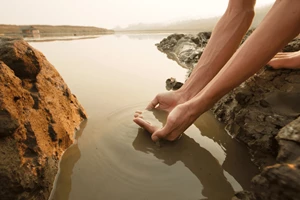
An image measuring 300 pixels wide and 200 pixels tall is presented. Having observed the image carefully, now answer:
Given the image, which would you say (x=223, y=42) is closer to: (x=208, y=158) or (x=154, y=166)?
(x=208, y=158)

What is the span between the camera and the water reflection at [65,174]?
3.33ft

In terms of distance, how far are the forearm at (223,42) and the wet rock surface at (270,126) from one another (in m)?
0.30

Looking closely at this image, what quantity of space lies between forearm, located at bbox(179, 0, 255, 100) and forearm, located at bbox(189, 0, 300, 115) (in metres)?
0.54

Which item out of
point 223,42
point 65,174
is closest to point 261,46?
point 223,42

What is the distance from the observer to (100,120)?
179cm

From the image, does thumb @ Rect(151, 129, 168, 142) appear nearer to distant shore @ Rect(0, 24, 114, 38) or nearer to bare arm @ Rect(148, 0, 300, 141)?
bare arm @ Rect(148, 0, 300, 141)

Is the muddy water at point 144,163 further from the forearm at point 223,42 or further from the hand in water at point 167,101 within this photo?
the forearm at point 223,42

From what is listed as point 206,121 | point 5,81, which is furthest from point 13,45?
point 206,121

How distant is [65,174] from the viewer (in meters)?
1.15

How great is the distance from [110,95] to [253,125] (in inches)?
62.7

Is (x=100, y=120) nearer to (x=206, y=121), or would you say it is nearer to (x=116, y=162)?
(x=116, y=162)

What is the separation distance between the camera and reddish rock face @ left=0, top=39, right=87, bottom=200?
0.91 metres

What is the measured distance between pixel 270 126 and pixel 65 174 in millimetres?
1257

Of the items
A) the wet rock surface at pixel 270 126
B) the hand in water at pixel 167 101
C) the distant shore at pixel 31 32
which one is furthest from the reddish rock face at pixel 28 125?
the distant shore at pixel 31 32
